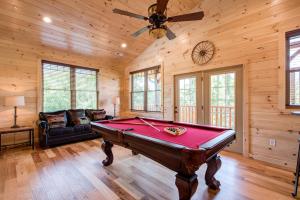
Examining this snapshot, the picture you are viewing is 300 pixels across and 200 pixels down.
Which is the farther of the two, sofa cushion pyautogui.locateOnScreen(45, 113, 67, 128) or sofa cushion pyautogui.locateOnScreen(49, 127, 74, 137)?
sofa cushion pyautogui.locateOnScreen(45, 113, 67, 128)

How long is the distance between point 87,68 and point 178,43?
3.30 meters

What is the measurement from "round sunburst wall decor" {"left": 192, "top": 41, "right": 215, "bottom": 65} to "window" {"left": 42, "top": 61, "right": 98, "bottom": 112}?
145 inches

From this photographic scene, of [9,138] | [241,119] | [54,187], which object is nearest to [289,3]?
[241,119]

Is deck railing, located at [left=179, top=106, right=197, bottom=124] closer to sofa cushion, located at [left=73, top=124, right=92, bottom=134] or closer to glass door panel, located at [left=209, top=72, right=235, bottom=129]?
glass door panel, located at [left=209, top=72, right=235, bottom=129]

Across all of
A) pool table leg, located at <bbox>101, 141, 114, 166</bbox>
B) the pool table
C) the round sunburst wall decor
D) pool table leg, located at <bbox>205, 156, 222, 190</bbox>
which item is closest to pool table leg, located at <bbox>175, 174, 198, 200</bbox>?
the pool table

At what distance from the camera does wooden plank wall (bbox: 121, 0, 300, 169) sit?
9.05 ft

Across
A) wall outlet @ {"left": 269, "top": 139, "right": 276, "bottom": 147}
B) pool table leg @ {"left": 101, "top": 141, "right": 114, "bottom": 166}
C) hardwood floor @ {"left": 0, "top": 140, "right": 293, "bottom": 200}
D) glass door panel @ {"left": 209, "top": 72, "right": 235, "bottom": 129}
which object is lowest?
hardwood floor @ {"left": 0, "top": 140, "right": 293, "bottom": 200}

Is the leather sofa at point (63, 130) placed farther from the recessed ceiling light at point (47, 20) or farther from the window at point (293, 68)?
the window at point (293, 68)

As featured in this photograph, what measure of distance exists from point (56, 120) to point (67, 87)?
1.37 metres

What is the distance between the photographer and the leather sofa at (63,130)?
3.81 metres

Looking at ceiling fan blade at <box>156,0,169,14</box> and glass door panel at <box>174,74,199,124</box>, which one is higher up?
ceiling fan blade at <box>156,0,169,14</box>

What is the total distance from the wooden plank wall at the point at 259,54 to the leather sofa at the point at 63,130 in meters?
3.64

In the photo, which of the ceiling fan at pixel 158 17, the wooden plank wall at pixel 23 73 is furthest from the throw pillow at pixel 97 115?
the ceiling fan at pixel 158 17

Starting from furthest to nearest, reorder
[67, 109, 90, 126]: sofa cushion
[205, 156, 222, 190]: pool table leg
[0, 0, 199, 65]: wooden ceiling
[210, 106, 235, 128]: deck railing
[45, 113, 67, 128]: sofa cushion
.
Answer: [67, 109, 90, 126]: sofa cushion
[45, 113, 67, 128]: sofa cushion
[210, 106, 235, 128]: deck railing
[0, 0, 199, 65]: wooden ceiling
[205, 156, 222, 190]: pool table leg
